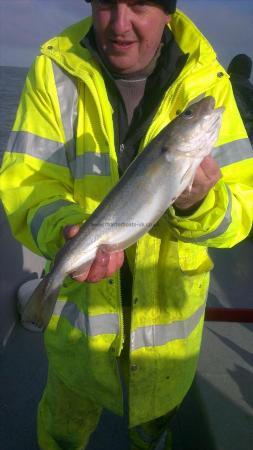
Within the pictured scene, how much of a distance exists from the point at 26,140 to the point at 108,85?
0.53 metres

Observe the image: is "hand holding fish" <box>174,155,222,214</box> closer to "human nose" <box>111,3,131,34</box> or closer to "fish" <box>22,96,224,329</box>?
"fish" <box>22,96,224,329</box>

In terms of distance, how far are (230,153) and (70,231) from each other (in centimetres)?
83

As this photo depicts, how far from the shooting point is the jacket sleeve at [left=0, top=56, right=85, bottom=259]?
2195 mm

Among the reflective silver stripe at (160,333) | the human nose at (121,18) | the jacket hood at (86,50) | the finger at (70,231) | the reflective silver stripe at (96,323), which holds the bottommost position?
the reflective silver stripe at (160,333)

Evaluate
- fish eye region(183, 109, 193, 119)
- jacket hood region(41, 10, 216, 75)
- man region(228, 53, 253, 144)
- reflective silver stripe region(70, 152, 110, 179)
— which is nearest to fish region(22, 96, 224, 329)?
fish eye region(183, 109, 193, 119)

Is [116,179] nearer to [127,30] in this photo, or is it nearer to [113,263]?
[113,263]

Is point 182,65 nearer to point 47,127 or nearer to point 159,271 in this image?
point 47,127

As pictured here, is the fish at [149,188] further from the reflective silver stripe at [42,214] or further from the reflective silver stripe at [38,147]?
the reflective silver stripe at [38,147]

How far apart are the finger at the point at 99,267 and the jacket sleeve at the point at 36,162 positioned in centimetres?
27

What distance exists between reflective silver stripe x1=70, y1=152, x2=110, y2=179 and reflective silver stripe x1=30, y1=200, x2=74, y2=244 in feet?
0.65

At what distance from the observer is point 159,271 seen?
2.26m

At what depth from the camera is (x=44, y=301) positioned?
2.07 metres

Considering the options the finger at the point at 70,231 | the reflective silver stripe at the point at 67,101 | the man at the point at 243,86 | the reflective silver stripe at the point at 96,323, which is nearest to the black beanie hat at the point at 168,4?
A: the reflective silver stripe at the point at 67,101

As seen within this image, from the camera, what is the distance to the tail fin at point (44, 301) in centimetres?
203
